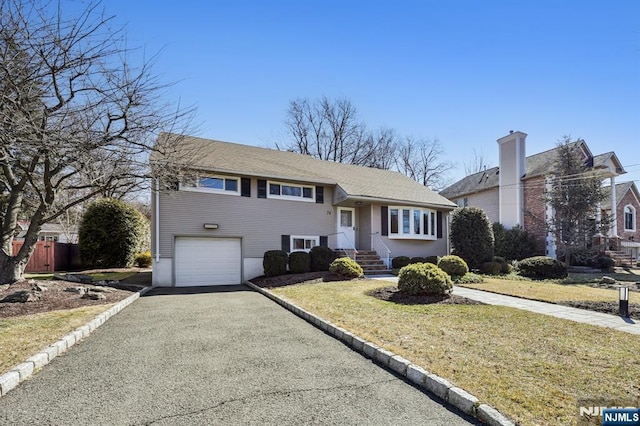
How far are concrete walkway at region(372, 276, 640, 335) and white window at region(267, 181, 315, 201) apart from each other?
26.8 feet

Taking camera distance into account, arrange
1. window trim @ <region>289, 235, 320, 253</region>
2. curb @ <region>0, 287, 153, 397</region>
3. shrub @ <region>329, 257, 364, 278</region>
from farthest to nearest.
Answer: window trim @ <region>289, 235, 320, 253</region> → shrub @ <region>329, 257, 364, 278</region> → curb @ <region>0, 287, 153, 397</region>

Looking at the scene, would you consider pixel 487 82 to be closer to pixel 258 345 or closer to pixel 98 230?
pixel 258 345

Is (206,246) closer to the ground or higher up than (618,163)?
closer to the ground

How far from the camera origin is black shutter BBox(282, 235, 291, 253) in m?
14.7

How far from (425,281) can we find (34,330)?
307 inches

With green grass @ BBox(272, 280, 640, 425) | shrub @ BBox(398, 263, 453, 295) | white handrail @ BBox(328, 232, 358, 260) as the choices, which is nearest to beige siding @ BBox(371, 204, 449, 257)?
white handrail @ BBox(328, 232, 358, 260)

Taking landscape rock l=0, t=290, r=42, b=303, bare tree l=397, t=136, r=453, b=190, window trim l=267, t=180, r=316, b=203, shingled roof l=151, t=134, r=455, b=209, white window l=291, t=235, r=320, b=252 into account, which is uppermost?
bare tree l=397, t=136, r=453, b=190

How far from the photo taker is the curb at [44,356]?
11.9 ft

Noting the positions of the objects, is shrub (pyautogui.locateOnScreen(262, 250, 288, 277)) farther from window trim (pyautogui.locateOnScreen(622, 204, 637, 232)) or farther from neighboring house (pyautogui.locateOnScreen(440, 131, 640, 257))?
window trim (pyautogui.locateOnScreen(622, 204, 637, 232))

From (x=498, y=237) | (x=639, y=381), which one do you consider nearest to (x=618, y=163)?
(x=498, y=237)

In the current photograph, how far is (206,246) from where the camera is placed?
532 inches

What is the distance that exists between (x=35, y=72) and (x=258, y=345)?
6483 mm

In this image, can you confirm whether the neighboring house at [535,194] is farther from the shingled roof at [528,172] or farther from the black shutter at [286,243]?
the black shutter at [286,243]

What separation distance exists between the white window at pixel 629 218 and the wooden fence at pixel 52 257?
3676 cm
